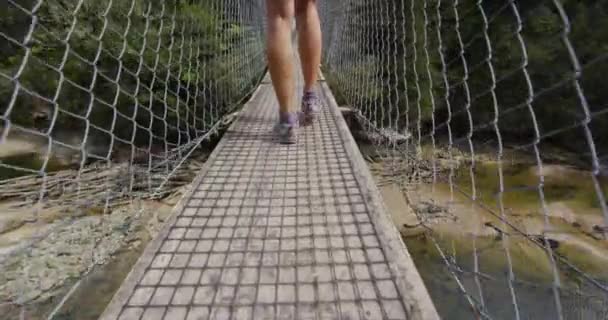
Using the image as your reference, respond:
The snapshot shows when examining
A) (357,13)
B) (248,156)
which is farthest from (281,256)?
(357,13)

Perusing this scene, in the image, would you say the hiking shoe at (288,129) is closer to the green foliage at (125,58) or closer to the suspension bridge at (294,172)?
the suspension bridge at (294,172)

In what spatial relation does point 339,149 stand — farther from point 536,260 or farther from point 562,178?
point 562,178

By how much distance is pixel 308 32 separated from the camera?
1146mm

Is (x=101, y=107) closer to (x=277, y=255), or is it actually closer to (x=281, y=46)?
(x=281, y=46)

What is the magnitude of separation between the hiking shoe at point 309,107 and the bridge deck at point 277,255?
0.34 meters

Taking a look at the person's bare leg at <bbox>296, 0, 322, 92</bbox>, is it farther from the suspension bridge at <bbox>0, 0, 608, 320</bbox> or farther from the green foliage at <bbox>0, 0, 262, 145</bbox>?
the green foliage at <bbox>0, 0, 262, 145</bbox>

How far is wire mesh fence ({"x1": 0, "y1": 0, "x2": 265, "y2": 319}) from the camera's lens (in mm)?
1494

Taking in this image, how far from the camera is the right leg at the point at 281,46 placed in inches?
38.8

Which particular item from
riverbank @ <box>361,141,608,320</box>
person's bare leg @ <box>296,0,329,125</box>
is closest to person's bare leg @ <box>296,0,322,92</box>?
person's bare leg @ <box>296,0,329,125</box>

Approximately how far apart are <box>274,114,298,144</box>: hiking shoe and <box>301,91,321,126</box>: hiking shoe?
0.17 m

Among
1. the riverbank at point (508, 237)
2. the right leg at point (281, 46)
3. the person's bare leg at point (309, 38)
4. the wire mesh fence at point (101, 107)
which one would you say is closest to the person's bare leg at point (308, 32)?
the person's bare leg at point (309, 38)

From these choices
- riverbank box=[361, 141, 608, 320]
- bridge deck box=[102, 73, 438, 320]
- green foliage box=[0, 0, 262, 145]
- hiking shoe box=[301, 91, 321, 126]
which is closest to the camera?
bridge deck box=[102, 73, 438, 320]

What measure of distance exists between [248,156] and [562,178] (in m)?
4.84

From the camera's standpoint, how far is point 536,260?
3568mm
